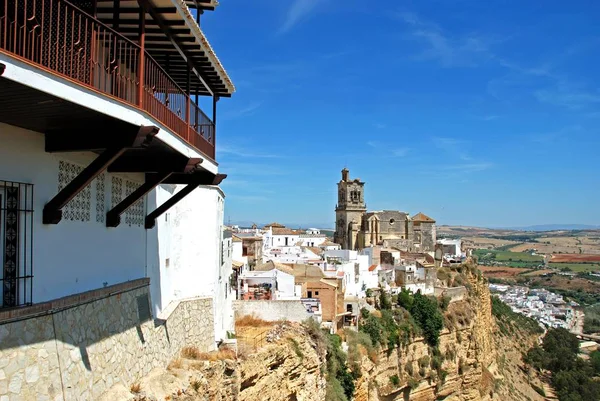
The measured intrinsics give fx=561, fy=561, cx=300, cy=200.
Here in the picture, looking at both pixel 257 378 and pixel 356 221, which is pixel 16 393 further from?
pixel 356 221

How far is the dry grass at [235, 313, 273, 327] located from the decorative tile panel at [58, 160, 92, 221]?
12.2m

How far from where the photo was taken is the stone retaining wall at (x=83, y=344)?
5.34 m

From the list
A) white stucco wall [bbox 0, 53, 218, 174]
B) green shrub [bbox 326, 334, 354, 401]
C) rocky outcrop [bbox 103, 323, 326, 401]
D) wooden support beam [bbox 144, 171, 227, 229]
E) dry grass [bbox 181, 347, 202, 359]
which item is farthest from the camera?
green shrub [bbox 326, 334, 354, 401]

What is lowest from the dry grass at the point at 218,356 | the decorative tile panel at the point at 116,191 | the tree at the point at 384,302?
the tree at the point at 384,302

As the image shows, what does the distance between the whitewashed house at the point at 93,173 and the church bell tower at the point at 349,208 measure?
57.6 m

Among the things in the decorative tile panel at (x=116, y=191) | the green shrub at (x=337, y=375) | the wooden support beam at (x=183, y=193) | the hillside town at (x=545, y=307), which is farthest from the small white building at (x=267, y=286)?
the hillside town at (x=545, y=307)

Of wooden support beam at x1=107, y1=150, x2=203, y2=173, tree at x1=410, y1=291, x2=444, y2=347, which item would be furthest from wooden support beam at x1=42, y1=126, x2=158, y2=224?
tree at x1=410, y1=291, x2=444, y2=347

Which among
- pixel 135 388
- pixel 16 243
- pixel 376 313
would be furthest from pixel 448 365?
pixel 16 243

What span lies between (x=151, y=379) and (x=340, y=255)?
39.6m

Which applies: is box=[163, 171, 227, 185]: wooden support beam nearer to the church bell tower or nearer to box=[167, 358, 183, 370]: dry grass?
box=[167, 358, 183, 370]: dry grass

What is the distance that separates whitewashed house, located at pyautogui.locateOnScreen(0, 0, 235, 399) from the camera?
520 cm

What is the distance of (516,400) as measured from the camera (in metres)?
50.4

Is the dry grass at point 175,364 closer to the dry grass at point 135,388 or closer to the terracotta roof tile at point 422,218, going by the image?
the dry grass at point 135,388

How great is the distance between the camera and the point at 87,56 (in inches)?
229
